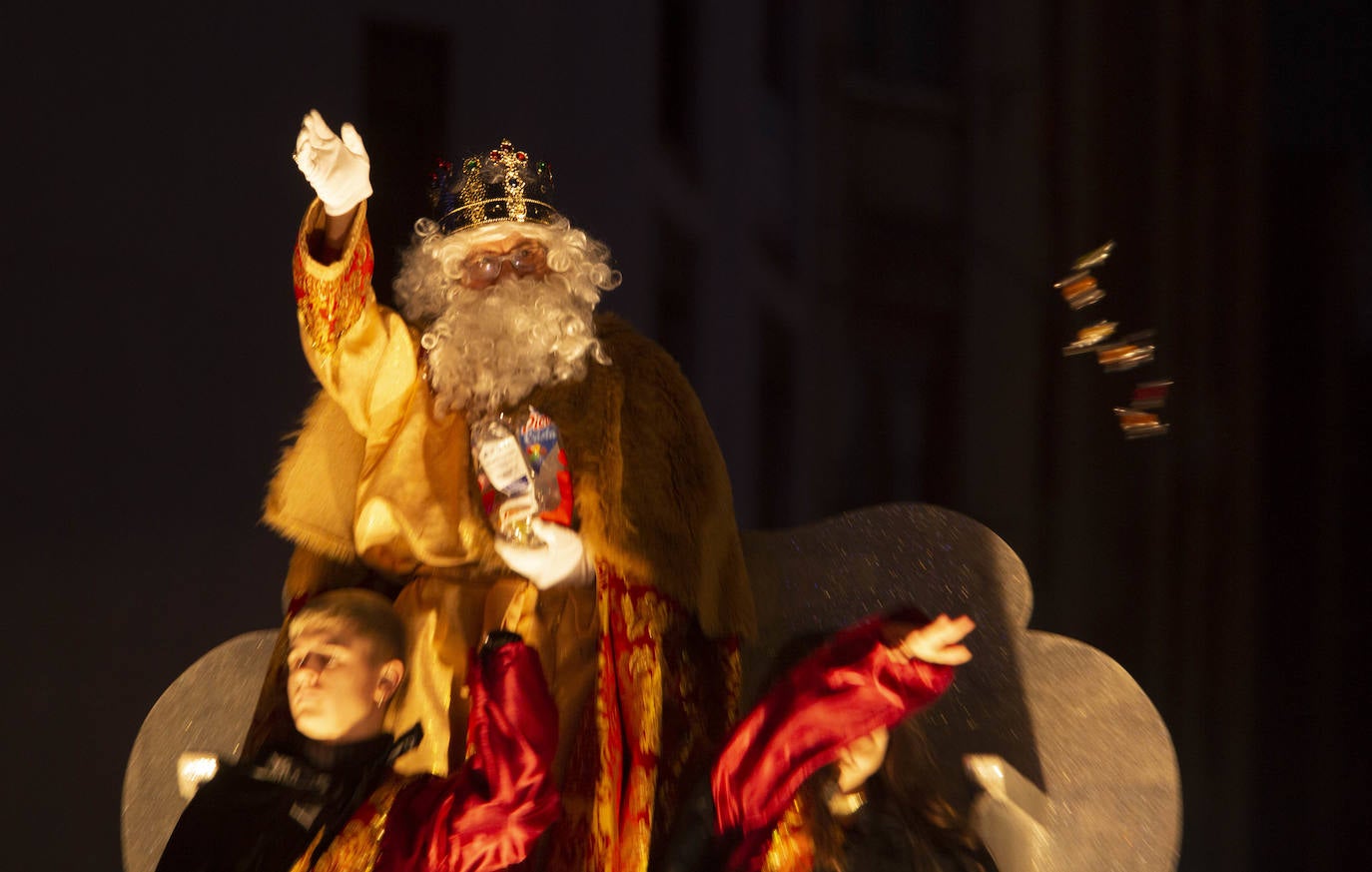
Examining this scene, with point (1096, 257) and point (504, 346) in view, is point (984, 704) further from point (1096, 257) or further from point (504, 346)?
point (504, 346)

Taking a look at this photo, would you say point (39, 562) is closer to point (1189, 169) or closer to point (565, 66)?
point (565, 66)

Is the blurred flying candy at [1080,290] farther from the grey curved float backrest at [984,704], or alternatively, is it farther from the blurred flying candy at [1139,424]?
the grey curved float backrest at [984,704]

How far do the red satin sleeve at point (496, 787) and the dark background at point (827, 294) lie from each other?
1.19m

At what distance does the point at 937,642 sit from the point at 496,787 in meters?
0.74

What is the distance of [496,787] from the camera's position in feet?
9.12

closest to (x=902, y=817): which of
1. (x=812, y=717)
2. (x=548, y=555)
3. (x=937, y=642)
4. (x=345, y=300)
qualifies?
(x=812, y=717)

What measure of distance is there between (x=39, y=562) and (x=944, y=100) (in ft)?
7.61

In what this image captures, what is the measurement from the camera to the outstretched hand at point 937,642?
8.73ft

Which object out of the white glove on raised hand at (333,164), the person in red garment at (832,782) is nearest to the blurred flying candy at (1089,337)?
the person in red garment at (832,782)

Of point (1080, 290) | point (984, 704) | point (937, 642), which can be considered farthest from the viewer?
point (1080, 290)

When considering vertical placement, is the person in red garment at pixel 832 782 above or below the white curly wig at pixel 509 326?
below

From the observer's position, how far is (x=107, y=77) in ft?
13.6

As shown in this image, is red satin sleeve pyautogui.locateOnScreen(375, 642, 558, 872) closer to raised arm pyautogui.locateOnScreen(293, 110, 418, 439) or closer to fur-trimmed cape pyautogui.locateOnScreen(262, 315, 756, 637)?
fur-trimmed cape pyautogui.locateOnScreen(262, 315, 756, 637)

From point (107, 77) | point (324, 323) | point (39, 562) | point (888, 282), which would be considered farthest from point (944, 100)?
point (39, 562)
